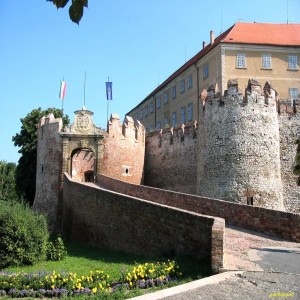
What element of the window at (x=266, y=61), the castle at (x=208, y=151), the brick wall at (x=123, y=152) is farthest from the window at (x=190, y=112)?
the brick wall at (x=123, y=152)

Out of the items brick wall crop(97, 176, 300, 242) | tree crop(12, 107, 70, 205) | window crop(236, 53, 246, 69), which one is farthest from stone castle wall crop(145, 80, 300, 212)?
tree crop(12, 107, 70, 205)

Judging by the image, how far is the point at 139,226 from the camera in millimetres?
13383

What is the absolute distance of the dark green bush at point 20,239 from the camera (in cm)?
1487

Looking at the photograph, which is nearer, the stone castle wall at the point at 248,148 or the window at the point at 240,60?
the stone castle wall at the point at 248,148

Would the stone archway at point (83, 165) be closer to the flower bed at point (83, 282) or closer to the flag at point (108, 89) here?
the flag at point (108, 89)

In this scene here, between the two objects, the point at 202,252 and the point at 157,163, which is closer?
the point at 202,252

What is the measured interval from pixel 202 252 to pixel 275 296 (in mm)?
2741

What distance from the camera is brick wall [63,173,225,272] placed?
9.66 m

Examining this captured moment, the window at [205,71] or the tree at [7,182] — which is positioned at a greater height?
the window at [205,71]

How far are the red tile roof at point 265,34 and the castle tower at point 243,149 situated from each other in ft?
47.4

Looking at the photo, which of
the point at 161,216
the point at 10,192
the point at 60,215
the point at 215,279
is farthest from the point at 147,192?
the point at 10,192

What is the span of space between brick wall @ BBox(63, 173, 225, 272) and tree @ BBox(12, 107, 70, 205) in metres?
12.7

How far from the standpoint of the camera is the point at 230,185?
66.1 ft

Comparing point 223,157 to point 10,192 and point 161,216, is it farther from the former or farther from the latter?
point 10,192
